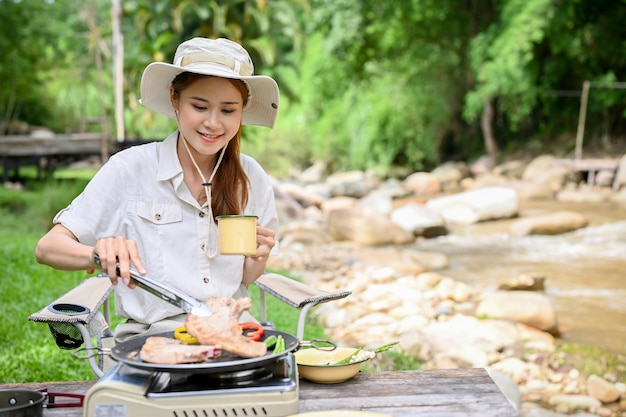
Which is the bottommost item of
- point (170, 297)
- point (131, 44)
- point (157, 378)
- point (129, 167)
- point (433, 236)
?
point (433, 236)

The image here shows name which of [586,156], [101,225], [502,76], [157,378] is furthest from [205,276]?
[586,156]

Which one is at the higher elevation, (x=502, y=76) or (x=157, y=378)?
(x=502, y=76)

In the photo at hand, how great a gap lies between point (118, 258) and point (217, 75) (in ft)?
1.95

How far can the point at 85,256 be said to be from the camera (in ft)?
6.18

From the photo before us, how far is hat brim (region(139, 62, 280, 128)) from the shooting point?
2.06m

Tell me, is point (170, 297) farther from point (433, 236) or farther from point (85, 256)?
point (433, 236)

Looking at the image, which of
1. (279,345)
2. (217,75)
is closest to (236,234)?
(279,345)

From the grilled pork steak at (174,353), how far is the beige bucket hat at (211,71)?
0.79 m

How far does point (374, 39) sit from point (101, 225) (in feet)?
65.4

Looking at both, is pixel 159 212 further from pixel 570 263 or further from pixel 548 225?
pixel 548 225

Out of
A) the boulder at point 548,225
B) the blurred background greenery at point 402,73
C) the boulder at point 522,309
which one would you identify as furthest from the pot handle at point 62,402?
the blurred background greenery at point 402,73

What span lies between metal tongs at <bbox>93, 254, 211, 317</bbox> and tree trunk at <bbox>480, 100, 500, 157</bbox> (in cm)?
1993

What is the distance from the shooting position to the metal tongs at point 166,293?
5.70 ft

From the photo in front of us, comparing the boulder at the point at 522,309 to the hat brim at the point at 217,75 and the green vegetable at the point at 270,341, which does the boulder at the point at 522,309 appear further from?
the green vegetable at the point at 270,341
